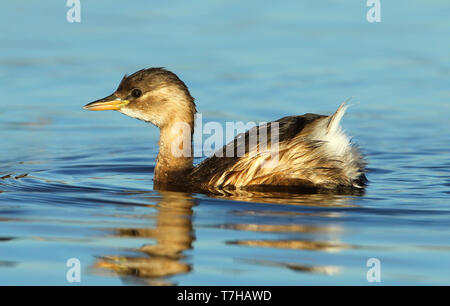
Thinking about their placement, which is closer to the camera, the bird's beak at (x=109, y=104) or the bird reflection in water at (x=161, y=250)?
the bird reflection in water at (x=161, y=250)

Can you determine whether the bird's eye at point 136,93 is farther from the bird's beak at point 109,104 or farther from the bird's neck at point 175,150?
the bird's neck at point 175,150

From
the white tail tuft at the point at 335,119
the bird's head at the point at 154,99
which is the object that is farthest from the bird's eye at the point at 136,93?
the white tail tuft at the point at 335,119

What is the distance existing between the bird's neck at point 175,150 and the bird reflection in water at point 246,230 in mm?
663

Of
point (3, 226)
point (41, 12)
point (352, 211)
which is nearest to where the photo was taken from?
point (3, 226)

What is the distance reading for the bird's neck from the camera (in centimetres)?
929

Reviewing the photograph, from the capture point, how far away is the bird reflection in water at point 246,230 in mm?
6082

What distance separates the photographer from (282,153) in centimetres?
855

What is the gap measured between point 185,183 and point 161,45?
601cm

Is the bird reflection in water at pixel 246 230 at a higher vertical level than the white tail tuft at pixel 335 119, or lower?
lower

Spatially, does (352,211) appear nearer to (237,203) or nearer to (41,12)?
(237,203)

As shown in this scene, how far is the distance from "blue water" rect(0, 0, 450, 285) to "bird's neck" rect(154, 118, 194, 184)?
321mm

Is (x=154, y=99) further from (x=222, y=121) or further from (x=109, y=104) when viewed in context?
(x=222, y=121)
